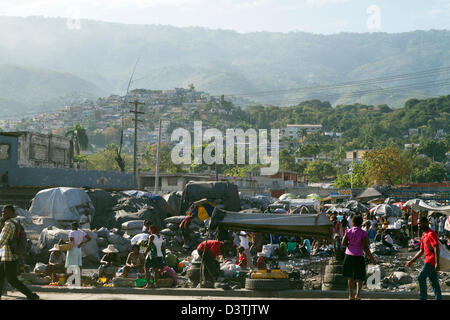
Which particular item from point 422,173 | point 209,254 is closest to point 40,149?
point 209,254

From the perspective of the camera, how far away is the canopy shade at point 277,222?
38.8 ft

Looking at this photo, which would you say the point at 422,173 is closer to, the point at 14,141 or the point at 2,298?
the point at 14,141

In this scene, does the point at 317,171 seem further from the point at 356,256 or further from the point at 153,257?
the point at 356,256

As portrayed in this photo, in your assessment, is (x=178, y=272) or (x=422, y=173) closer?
(x=178, y=272)

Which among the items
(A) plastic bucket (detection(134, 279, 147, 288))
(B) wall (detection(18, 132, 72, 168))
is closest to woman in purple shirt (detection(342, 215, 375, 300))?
(A) plastic bucket (detection(134, 279, 147, 288))

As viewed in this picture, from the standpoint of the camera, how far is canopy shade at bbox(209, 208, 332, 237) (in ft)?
38.8

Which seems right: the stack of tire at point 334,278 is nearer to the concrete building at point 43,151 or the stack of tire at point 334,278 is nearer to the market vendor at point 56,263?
the market vendor at point 56,263

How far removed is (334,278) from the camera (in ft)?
38.6

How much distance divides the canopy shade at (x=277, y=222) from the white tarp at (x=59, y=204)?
12.7 metres

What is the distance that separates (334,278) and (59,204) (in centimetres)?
1467

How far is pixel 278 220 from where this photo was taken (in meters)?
11.8

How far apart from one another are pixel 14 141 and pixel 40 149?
19.4m

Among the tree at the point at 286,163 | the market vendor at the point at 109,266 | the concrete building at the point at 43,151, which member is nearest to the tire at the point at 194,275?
the market vendor at the point at 109,266

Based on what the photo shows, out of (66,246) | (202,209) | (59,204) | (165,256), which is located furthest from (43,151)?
(66,246)
